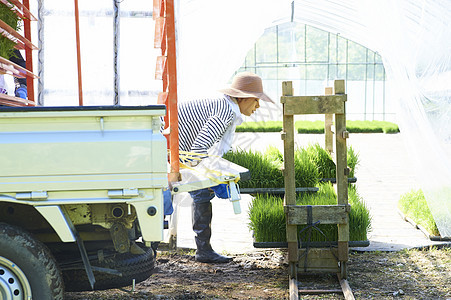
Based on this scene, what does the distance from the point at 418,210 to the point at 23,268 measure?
407 centimetres

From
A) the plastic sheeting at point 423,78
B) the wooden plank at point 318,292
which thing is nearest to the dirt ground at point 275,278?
the wooden plank at point 318,292

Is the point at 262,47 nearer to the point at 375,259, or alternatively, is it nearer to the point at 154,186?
the point at 375,259

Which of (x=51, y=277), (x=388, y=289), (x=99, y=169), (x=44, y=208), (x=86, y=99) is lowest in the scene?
(x=388, y=289)

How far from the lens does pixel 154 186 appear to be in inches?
105

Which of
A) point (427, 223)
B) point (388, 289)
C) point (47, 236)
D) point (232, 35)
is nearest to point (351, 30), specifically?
point (232, 35)

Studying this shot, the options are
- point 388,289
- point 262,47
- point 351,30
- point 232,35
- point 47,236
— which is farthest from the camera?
point 262,47

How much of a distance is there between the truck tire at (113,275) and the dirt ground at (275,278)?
1.57ft

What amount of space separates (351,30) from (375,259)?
7.00 meters

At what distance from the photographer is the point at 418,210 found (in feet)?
18.3

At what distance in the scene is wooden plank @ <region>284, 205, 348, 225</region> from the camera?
3938 millimetres

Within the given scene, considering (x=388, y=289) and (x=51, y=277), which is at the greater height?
(x=51, y=277)

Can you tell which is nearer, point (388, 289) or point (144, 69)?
point (388, 289)

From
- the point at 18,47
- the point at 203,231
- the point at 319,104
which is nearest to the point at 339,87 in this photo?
the point at 319,104

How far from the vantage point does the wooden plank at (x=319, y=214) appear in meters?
3.94
